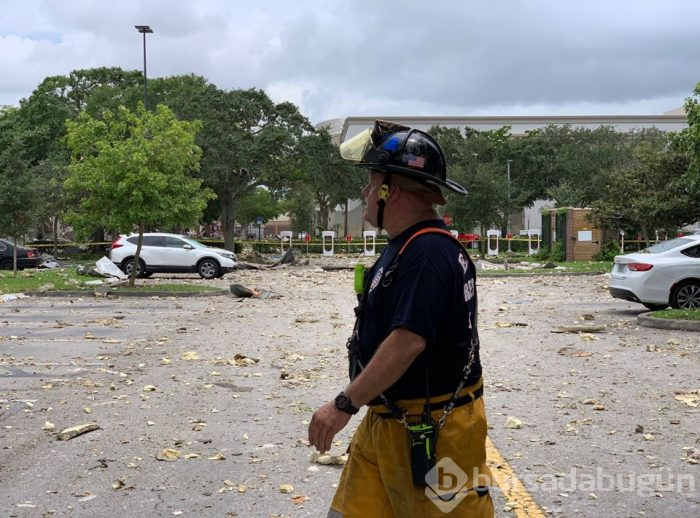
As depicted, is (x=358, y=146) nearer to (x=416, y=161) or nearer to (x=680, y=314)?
(x=416, y=161)

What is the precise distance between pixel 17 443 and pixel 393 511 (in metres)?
4.61

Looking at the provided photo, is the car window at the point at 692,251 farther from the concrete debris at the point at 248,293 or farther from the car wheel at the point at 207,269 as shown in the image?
the car wheel at the point at 207,269

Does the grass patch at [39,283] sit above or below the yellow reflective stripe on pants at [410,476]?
below

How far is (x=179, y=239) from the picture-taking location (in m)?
29.4

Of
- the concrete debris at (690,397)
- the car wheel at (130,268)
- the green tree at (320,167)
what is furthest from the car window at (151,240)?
the concrete debris at (690,397)

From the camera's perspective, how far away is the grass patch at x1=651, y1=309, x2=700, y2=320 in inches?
557

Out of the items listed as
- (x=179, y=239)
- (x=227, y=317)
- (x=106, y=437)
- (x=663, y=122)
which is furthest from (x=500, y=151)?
(x=106, y=437)

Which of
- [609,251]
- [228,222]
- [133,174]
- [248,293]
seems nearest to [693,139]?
[248,293]

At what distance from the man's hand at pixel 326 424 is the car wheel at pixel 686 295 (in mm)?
14419

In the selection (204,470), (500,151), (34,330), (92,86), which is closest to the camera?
(204,470)

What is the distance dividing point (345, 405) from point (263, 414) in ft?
15.8

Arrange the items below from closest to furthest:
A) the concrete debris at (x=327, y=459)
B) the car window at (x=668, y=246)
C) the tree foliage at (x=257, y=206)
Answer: the concrete debris at (x=327, y=459) → the car window at (x=668, y=246) → the tree foliage at (x=257, y=206)

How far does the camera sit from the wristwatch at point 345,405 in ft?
9.26

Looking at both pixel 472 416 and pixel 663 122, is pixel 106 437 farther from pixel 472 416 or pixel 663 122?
pixel 663 122
